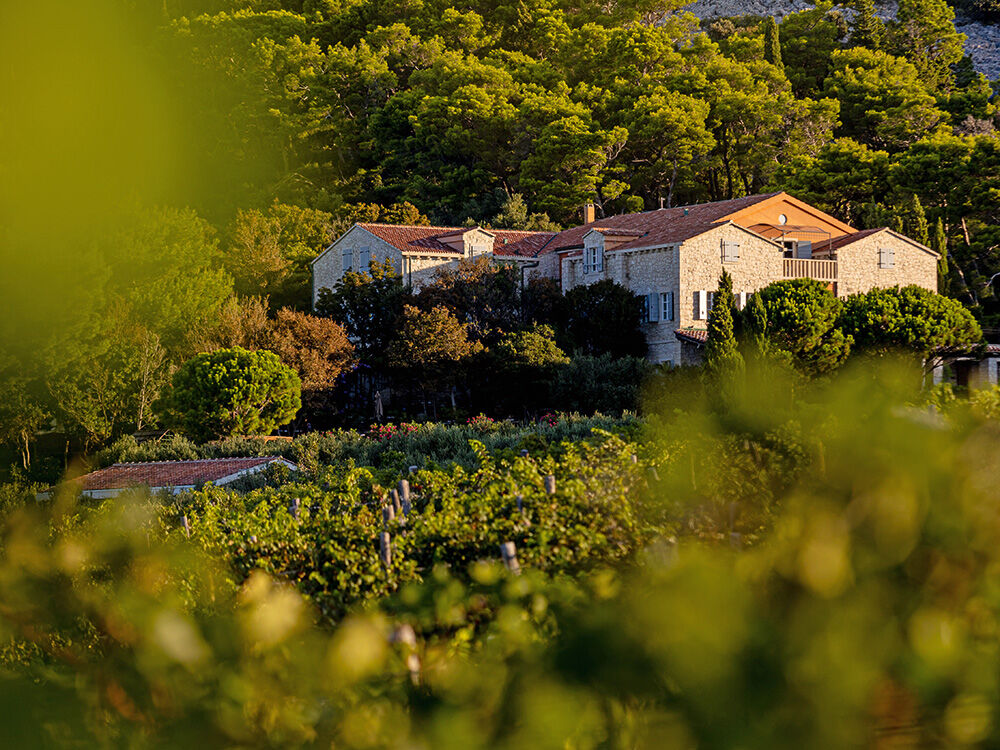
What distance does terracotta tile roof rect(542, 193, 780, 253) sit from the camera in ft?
108

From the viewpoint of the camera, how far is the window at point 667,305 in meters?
32.1

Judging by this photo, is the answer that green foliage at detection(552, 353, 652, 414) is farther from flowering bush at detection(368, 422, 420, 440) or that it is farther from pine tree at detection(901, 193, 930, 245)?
pine tree at detection(901, 193, 930, 245)

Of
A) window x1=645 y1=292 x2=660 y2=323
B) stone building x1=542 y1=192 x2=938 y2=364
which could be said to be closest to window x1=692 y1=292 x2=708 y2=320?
stone building x1=542 y1=192 x2=938 y2=364

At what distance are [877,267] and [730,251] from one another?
539 cm

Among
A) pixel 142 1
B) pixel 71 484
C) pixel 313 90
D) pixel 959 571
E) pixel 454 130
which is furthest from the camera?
pixel 313 90

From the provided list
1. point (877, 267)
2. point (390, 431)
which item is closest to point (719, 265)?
point (877, 267)

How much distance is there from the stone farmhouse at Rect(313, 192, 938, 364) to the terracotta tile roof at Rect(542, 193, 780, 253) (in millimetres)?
44

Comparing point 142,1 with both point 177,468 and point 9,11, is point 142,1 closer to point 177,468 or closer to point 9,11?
point 9,11

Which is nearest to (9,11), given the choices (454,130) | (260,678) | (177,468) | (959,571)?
(260,678)

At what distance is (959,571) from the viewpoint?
6.54 feet

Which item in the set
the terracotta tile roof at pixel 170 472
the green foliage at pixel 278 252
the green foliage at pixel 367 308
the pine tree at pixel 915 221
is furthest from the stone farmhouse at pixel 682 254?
the terracotta tile roof at pixel 170 472

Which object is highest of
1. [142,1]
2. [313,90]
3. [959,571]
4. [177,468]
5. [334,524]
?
[313,90]

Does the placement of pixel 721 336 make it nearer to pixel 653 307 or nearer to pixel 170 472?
pixel 653 307

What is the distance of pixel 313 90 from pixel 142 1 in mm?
49316
